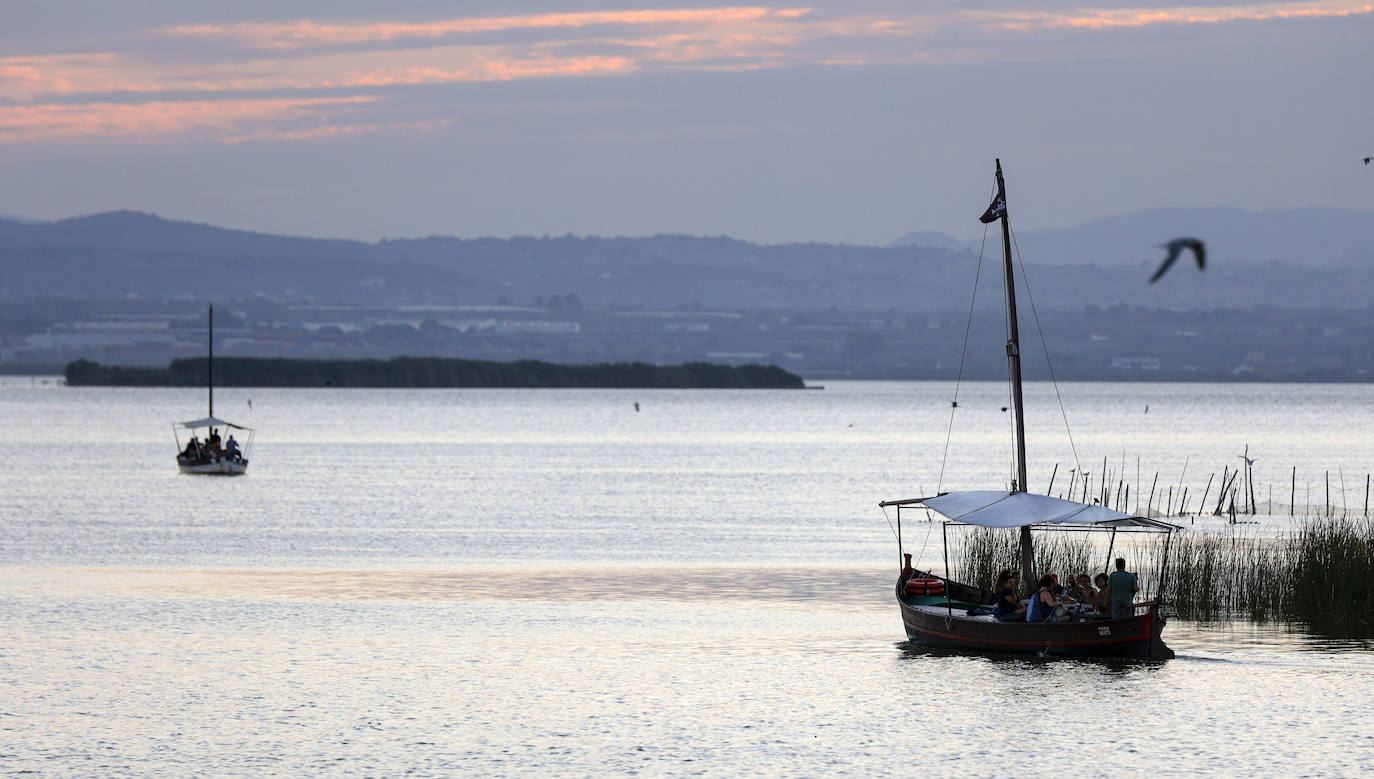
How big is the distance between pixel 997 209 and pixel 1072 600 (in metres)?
9.83

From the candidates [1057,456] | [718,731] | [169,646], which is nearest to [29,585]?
[169,646]

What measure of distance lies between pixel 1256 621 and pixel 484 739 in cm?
2288

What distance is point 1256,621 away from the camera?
152ft

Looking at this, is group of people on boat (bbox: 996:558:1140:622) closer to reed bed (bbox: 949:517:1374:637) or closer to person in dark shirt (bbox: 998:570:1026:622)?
person in dark shirt (bbox: 998:570:1026:622)

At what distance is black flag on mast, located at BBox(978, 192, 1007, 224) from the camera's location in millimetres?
43875

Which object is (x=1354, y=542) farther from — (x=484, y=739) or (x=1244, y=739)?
(x=484, y=739)

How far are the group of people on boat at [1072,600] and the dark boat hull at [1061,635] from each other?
0.23 metres

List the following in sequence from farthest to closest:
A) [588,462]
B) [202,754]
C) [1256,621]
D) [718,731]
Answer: [588,462] < [1256,621] < [718,731] < [202,754]

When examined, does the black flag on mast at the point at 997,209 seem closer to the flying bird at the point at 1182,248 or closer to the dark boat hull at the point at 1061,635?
the dark boat hull at the point at 1061,635

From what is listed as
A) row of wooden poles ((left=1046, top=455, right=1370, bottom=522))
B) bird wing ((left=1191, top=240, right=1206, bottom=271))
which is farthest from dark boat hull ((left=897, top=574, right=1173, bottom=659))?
row of wooden poles ((left=1046, top=455, right=1370, bottom=522))

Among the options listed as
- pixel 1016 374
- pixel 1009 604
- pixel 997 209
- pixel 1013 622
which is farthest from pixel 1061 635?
pixel 997 209

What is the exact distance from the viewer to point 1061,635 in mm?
39531

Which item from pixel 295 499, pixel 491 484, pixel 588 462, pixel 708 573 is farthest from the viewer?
pixel 588 462

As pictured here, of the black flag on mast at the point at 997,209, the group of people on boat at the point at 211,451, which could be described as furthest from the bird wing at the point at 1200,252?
the group of people on boat at the point at 211,451
